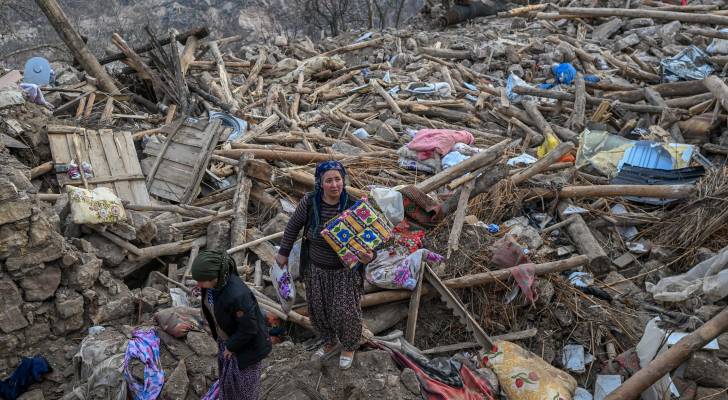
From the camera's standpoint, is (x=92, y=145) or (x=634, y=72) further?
(x=634, y=72)

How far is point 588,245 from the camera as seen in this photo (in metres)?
5.64

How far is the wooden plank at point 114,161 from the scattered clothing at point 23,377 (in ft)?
9.82

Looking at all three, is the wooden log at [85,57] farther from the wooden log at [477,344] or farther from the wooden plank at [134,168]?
the wooden log at [477,344]

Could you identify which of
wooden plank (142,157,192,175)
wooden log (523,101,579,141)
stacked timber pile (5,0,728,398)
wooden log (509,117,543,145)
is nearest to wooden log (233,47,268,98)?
stacked timber pile (5,0,728,398)

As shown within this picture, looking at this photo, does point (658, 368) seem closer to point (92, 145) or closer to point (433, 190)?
point (433, 190)

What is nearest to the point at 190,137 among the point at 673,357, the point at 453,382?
the point at 453,382

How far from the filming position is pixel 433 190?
6258 mm

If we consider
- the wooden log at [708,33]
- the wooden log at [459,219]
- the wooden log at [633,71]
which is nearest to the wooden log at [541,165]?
the wooden log at [459,219]

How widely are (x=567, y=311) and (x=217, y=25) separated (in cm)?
2732

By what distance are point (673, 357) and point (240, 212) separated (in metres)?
4.34

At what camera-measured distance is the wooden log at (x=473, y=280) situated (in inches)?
195

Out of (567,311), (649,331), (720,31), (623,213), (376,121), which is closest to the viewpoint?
(649,331)

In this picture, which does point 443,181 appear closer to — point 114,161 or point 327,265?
point 327,265

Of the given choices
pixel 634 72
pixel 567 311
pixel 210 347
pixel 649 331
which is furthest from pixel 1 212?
pixel 634 72
